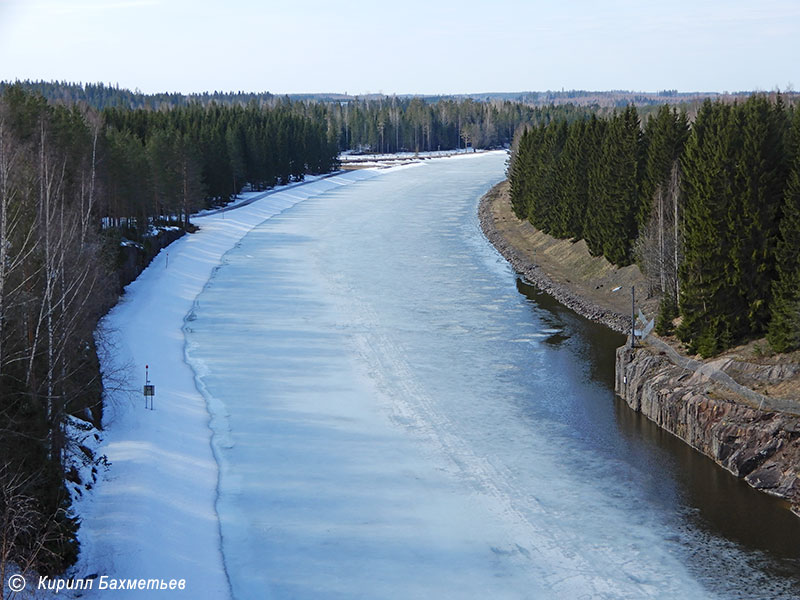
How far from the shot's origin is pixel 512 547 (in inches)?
856

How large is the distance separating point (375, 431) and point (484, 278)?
26.6m

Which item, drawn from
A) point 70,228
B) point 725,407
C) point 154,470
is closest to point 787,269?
point 725,407

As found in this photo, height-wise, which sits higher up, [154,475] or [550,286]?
[550,286]

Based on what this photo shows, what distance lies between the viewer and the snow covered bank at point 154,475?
65.2 ft

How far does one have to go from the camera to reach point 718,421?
2692 cm

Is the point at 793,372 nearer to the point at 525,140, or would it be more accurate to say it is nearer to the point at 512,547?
the point at 512,547

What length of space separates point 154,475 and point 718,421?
1667 centimetres

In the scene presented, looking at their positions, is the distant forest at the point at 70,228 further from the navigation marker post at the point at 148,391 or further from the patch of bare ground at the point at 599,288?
the patch of bare ground at the point at 599,288

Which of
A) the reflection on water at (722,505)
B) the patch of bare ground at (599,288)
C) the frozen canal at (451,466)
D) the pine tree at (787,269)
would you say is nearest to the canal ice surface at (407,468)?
the frozen canal at (451,466)

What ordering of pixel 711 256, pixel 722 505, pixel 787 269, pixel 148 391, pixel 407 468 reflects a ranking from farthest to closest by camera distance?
1. pixel 711 256
2. pixel 787 269
3. pixel 148 391
4. pixel 407 468
5. pixel 722 505

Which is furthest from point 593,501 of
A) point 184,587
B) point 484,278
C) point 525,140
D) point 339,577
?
point 525,140

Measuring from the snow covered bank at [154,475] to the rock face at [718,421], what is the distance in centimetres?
1482

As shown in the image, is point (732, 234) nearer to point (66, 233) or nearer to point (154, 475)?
point (154, 475)

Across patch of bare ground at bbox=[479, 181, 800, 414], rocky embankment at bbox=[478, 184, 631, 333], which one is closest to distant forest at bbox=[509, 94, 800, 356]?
patch of bare ground at bbox=[479, 181, 800, 414]
